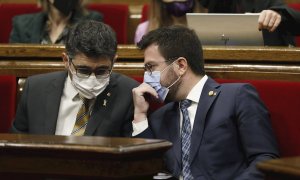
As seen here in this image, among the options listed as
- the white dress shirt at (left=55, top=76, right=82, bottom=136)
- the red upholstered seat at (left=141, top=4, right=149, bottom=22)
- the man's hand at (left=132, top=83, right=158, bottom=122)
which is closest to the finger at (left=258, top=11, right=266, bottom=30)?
the man's hand at (left=132, top=83, right=158, bottom=122)

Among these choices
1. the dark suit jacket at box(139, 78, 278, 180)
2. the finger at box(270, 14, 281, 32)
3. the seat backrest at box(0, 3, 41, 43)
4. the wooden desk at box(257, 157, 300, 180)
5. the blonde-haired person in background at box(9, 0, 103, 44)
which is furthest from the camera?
the seat backrest at box(0, 3, 41, 43)

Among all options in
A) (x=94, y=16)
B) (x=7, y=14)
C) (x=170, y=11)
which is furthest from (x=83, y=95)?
(x=7, y=14)

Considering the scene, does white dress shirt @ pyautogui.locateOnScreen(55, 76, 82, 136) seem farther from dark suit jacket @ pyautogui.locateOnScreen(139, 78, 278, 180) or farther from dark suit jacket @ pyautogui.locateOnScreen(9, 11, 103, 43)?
dark suit jacket @ pyautogui.locateOnScreen(9, 11, 103, 43)

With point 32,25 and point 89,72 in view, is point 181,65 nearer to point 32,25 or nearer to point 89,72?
point 89,72

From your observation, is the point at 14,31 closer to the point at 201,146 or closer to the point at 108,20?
the point at 108,20

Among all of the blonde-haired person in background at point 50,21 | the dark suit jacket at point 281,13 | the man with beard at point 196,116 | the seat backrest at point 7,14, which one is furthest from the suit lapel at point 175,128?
the seat backrest at point 7,14

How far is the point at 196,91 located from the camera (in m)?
1.14

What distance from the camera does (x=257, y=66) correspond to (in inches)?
46.5

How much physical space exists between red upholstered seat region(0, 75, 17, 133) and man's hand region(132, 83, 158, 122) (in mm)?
247

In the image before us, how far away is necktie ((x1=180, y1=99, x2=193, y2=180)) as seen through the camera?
3.57 feet

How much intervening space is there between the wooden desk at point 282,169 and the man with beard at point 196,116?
337 millimetres

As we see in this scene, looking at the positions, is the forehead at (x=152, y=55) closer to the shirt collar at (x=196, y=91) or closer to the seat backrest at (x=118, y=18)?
the shirt collar at (x=196, y=91)

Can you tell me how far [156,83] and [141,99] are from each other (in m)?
0.04

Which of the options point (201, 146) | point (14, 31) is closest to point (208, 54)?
point (201, 146)
